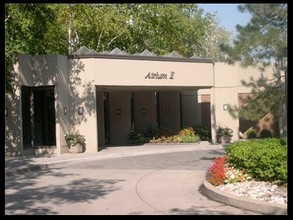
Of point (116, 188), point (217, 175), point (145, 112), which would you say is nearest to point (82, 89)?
point (145, 112)

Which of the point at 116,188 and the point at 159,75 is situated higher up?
the point at 159,75

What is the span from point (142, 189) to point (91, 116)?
1021 cm

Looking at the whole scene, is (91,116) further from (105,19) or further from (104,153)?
(105,19)

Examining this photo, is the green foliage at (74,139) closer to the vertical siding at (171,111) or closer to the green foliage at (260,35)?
the green foliage at (260,35)

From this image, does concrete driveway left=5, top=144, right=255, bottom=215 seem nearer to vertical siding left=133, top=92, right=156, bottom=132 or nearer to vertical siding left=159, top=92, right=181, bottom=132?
vertical siding left=133, top=92, right=156, bottom=132

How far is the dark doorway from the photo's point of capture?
20.6 meters

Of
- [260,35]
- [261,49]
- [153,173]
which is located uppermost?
[260,35]

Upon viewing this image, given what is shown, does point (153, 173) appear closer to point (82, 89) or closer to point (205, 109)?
point (82, 89)

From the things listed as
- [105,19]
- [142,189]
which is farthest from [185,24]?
[142,189]

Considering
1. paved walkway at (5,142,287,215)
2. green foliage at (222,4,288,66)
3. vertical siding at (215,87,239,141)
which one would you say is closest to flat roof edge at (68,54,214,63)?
vertical siding at (215,87,239,141)

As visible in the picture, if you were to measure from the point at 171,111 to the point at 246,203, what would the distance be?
835 inches

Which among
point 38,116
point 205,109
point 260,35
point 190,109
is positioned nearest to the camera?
point 260,35

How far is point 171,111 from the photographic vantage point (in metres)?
29.9

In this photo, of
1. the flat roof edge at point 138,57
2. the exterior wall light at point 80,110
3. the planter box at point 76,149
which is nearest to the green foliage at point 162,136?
the flat roof edge at point 138,57
